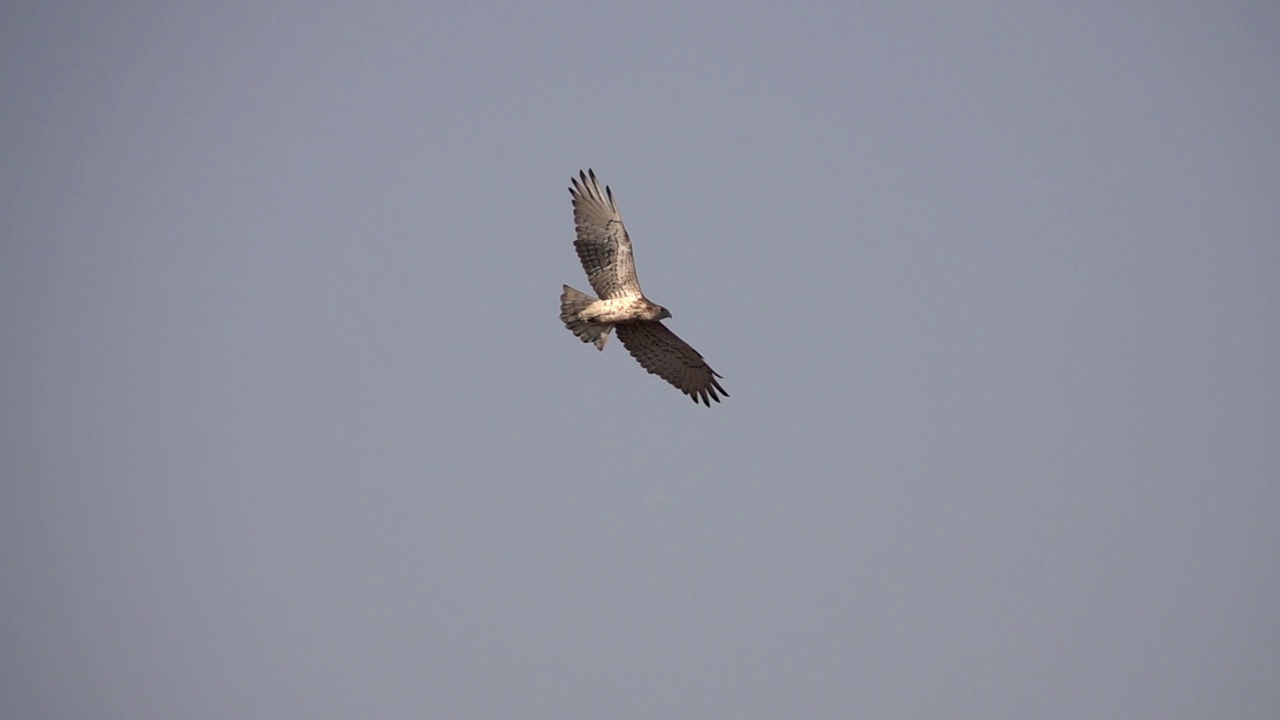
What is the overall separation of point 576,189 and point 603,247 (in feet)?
4.11

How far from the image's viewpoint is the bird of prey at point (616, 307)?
1278 inches

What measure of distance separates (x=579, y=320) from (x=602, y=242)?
1.70 metres

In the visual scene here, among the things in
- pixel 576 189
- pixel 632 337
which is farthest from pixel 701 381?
pixel 576 189

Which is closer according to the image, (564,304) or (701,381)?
(564,304)

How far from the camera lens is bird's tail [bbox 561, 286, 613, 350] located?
32281 millimetres

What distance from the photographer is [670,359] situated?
34625mm

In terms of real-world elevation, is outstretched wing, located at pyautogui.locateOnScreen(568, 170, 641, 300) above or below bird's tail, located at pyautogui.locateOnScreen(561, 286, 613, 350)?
above

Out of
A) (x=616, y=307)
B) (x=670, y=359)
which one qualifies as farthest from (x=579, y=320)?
(x=670, y=359)

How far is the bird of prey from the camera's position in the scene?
107ft

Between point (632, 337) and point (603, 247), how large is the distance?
1.88 metres

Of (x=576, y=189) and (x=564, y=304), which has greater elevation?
(x=576, y=189)

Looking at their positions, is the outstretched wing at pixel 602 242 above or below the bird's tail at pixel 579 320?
above

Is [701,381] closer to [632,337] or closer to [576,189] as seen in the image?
[632,337]

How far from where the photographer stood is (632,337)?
34188 millimetres
